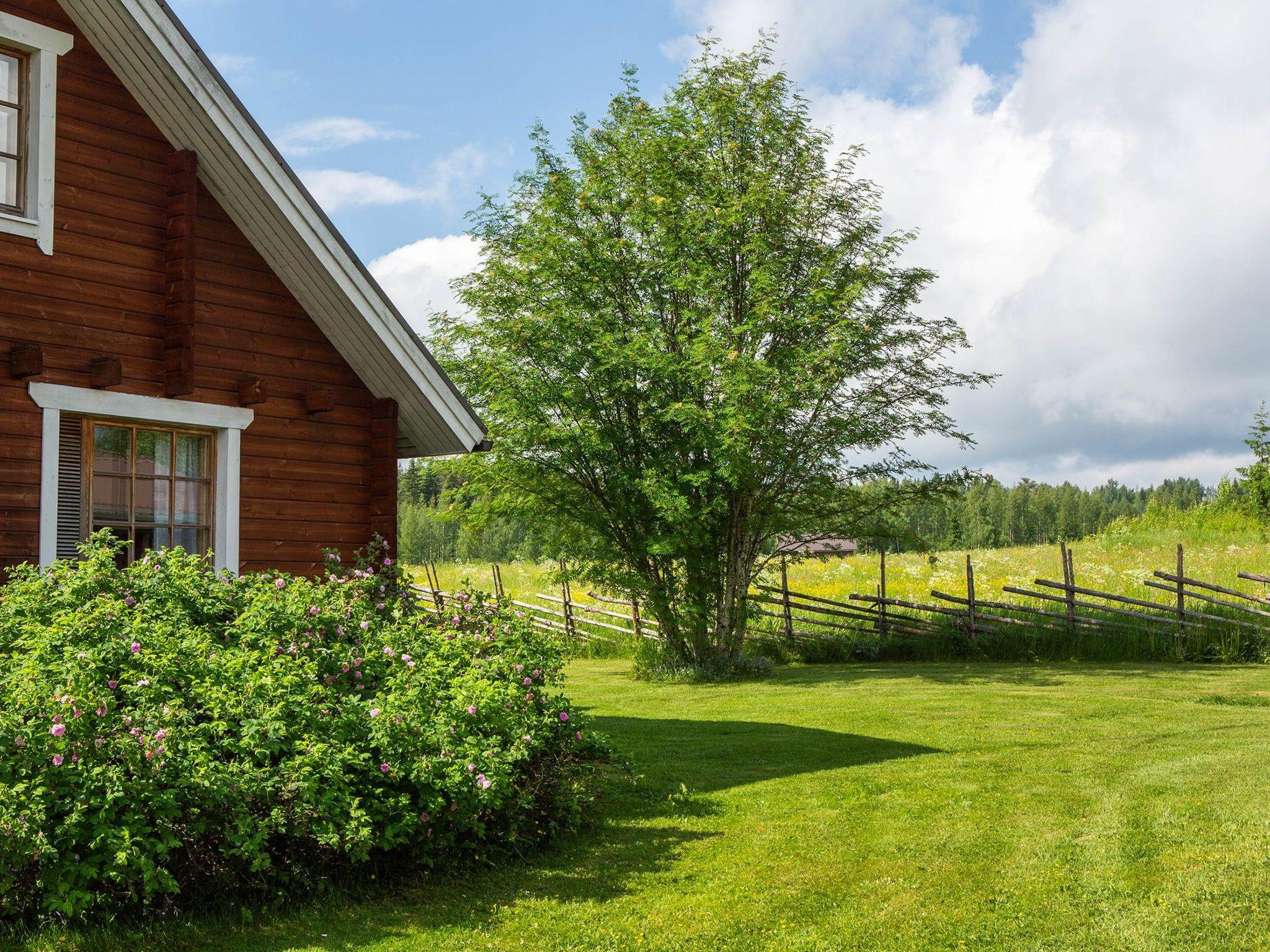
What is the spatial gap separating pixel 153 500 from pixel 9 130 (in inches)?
Answer: 115

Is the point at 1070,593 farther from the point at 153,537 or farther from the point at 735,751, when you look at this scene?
the point at 153,537

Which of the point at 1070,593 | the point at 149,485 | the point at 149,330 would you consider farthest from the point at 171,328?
the point at 1070,593

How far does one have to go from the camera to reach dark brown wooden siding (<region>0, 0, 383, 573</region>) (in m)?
7.97

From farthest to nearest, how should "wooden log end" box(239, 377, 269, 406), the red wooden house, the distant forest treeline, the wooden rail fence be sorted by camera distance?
1. the distant forest treeline
2. the wooden rail fence
3. "wooden log end" box(239, 377, 269, 406)
4. the red wooden house

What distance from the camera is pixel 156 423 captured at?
8.68 m

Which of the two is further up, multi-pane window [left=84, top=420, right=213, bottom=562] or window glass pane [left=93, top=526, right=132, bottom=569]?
multi-pane window [left=84, top=420, right=213, bottom=562]

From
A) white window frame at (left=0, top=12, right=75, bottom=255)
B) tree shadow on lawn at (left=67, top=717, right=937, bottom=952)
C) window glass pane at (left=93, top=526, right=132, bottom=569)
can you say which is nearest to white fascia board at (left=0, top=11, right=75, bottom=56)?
white window frame at (left=0, top=12, right=75, bottom=255)

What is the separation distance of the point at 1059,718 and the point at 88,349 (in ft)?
33.5

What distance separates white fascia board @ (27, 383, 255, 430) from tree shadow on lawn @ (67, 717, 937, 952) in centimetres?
420

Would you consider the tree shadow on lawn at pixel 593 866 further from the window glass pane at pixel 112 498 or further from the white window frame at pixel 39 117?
the white window frame at pixel 39 117

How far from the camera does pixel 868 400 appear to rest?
18.9 metres

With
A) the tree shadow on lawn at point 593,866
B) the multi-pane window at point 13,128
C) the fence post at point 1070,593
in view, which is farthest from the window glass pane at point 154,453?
the fence post at point 1070,593

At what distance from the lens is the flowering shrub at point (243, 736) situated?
506cm

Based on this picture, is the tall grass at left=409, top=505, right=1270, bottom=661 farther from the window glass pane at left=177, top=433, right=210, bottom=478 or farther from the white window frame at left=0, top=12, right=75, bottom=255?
the white window frame at left=0, top=12, right=75, bottom=255
